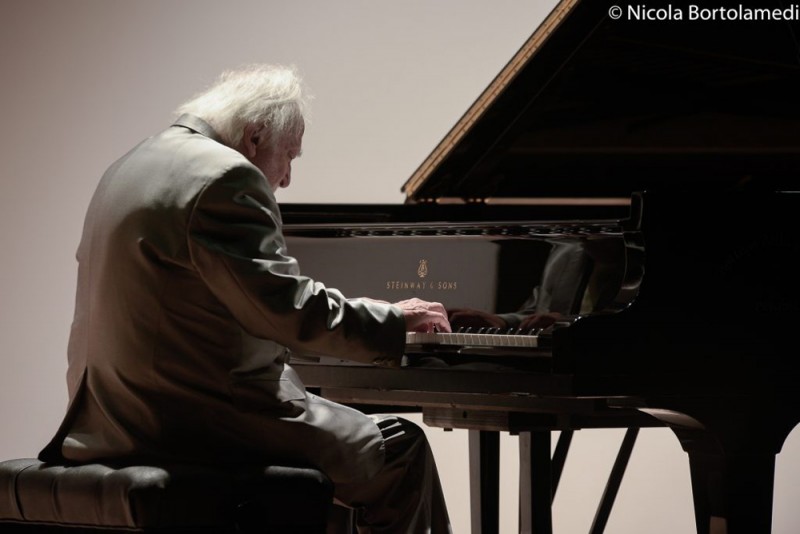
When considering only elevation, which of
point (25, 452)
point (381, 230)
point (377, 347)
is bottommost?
point (25, 452)

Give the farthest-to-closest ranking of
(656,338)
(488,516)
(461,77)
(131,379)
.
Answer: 1. (461,77)
2. (488,516)
3. (656,338)
4. (131,379)

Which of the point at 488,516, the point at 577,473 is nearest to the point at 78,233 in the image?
the point at 577,473

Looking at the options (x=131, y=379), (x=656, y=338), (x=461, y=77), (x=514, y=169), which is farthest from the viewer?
(x=461, y=77)

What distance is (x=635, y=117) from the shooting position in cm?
316

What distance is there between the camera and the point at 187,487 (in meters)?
2.03

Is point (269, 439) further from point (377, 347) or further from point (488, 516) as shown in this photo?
point (488, 516)

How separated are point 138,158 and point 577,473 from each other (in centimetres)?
318

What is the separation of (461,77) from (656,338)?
107 inches

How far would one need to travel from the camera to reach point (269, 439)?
2.19 metres

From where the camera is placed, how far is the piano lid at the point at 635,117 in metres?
3.06

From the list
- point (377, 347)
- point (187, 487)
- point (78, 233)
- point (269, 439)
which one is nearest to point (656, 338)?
point (377, 347)

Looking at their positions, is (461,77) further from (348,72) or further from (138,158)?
(138,158)

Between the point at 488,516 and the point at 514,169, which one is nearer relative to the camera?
the point at 488,516

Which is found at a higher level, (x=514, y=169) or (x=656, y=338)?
(x=514, y=169)
